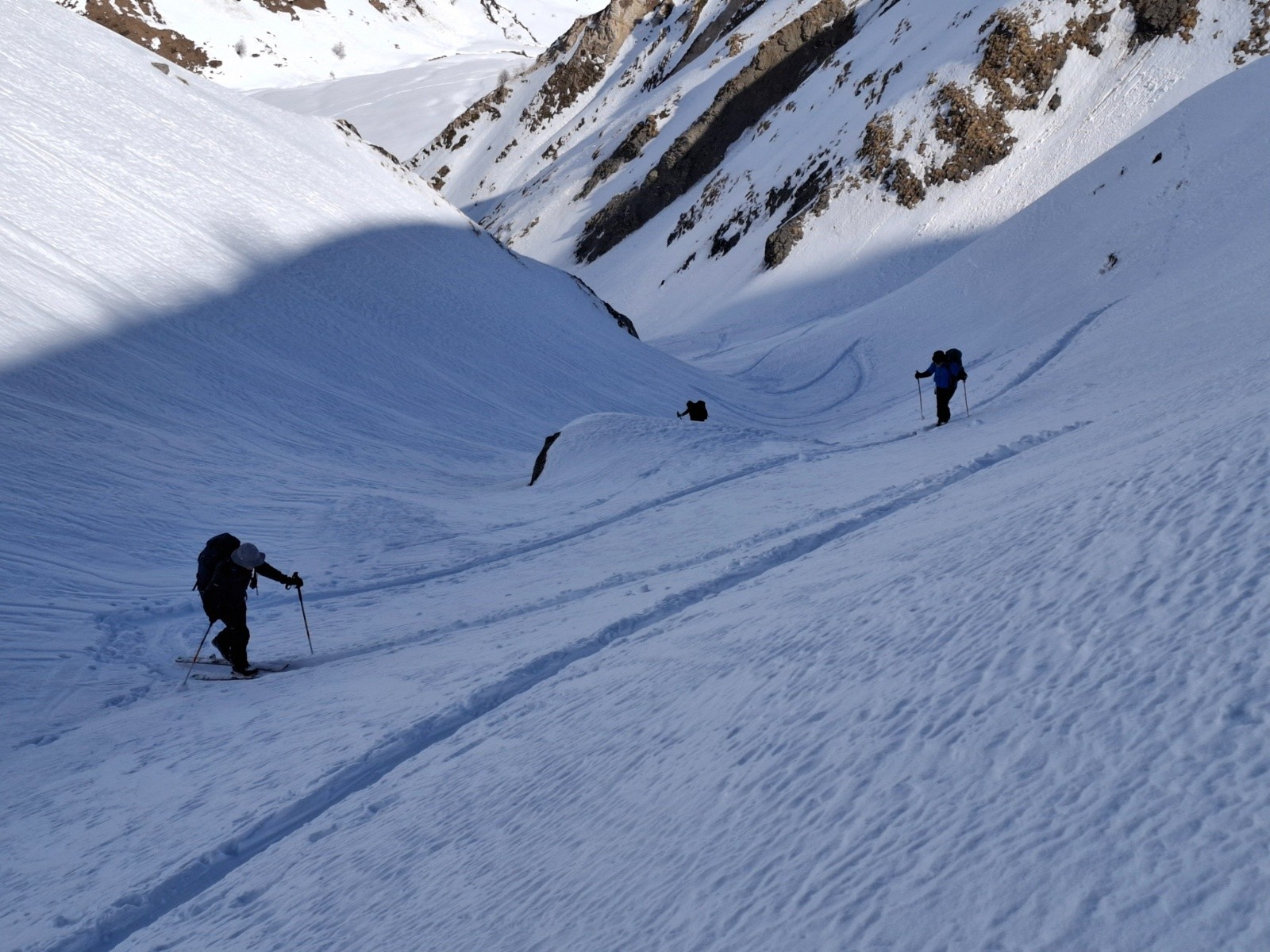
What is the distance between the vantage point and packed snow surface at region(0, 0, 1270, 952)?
2.45 meters

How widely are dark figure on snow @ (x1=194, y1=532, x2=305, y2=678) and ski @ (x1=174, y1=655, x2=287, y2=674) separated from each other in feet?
0.31

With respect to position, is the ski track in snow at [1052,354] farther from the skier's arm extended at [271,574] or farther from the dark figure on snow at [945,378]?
the skier's arm extended at [271,574]

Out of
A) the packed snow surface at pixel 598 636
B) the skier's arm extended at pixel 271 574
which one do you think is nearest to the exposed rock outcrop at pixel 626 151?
the packed snow surface at pixel 598 636

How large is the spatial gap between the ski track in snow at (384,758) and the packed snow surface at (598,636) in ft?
0.10

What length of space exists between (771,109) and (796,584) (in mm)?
67699

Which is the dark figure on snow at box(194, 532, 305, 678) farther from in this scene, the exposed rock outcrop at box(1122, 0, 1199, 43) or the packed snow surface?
the exposed rock outcrop at box(1122, 0, 1199, 43)

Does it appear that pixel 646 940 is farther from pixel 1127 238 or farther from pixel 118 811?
pixel 1127 238

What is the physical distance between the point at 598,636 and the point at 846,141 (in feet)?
168

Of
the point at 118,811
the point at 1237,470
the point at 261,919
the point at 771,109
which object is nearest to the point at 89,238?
the point at 118,811

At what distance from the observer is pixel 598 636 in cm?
648

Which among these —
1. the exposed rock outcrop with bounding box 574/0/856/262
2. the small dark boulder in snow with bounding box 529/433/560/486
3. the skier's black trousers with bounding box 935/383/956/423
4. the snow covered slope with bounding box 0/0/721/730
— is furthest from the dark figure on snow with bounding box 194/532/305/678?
the exposed rock outcrop with bounding box 574/0/856/262

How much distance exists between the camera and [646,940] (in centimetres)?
252

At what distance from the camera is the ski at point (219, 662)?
24.6ft

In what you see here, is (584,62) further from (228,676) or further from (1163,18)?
(228,676)
